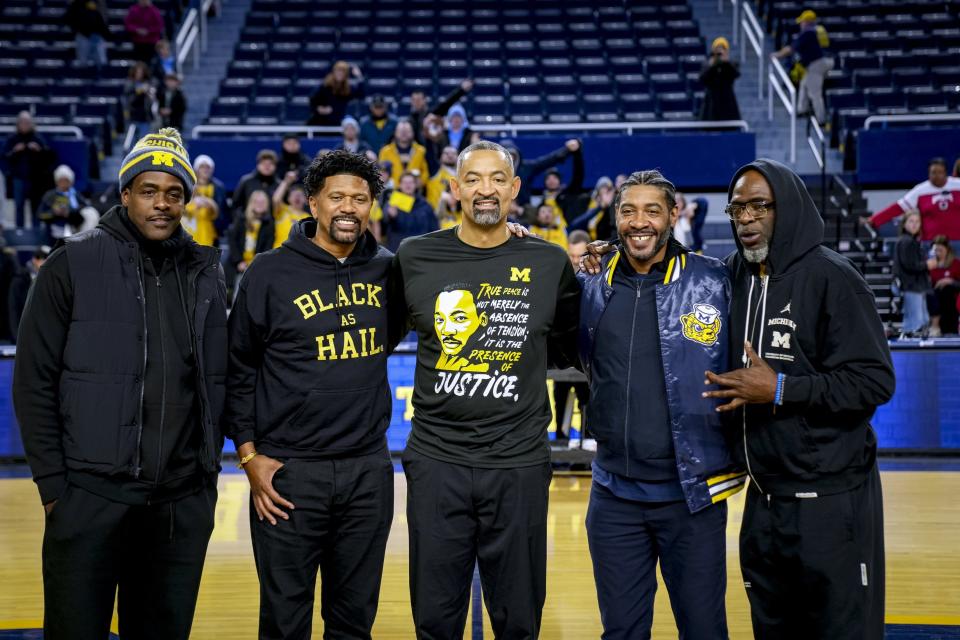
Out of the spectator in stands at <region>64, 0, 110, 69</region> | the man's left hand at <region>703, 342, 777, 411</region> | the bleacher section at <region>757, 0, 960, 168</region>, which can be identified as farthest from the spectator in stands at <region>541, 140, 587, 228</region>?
the spectator in stands at <region>64, 0, 110, 69</region>

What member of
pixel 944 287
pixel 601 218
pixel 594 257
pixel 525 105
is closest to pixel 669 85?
pixel 525 105

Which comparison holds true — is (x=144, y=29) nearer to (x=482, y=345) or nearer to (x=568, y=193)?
(x=568, y=193)

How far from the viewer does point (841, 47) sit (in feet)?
56.9

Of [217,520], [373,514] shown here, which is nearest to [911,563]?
[373,514]

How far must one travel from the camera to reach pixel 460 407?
3592 mm

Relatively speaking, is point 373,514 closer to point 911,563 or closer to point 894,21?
point 911,563

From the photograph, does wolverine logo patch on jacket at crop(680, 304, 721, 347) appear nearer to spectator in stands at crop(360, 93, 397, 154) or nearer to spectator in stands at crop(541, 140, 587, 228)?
spectator in stands at crop(541, 140, 587, 228)

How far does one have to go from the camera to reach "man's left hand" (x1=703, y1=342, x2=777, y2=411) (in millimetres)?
3490

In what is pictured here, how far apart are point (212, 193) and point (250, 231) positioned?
116 cm

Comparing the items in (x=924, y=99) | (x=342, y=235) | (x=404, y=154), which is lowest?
(x=342, y=235)

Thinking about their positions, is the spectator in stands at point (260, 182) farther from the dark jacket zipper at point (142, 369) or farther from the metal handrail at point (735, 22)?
the metal handrail at point (735, 22)

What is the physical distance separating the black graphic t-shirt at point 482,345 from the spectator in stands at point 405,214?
7.19 m

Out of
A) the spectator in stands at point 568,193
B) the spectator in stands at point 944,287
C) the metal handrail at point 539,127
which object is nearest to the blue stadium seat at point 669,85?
the metal handrail at point 539,127

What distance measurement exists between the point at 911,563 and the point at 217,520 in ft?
13.3
